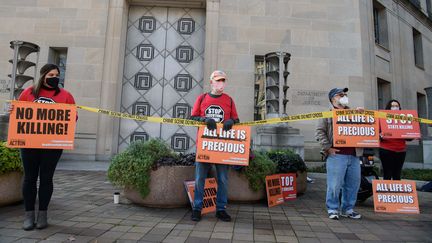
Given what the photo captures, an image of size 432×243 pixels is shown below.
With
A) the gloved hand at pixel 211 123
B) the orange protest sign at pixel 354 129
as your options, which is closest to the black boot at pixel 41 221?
the gloved hand at pixel 211 123

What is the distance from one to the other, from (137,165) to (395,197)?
4.64m

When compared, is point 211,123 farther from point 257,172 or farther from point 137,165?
point 257,172

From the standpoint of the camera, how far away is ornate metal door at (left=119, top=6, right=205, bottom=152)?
1197cm

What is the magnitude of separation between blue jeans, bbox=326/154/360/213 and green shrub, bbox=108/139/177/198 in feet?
9.55

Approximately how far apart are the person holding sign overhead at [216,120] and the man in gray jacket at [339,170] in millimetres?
1598

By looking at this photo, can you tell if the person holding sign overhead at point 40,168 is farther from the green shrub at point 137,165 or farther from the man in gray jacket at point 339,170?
the man in gray jacket at point 339,170

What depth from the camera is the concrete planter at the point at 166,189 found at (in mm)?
4930

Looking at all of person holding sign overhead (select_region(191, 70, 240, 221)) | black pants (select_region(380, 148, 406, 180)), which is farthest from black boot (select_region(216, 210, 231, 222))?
black pants (select_region(380, 148, 406, 180))

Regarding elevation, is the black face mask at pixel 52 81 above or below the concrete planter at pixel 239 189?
above

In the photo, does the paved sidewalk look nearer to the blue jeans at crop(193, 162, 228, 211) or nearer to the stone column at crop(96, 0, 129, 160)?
the blue jeans at crop(193, 162, 228, 211)

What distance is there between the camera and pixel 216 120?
180 inches

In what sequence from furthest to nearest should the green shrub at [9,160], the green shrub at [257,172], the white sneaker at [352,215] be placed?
the green shrub at [257,172] < the white sneaker at [352,215] < the green shrub at [9,160]

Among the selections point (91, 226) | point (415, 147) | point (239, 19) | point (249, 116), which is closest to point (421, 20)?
point (415, 147)

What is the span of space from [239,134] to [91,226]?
253cm
